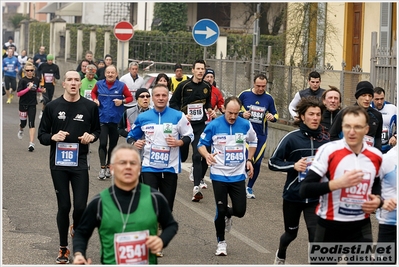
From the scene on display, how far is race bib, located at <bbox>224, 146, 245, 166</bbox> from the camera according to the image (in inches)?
407

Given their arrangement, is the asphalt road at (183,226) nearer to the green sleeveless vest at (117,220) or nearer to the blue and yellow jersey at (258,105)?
the blue and yellow jersey at (258,105)

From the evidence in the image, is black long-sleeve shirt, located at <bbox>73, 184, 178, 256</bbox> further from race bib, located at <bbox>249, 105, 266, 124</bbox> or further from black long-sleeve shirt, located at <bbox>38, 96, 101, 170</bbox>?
race bib, located at <bbox>249, 105, 266, 124</bbox>

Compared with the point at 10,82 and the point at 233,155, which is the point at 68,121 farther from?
the point at 10,82

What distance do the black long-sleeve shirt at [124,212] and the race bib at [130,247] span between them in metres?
0.13

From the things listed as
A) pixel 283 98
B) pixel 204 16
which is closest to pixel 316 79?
pixel 283 98

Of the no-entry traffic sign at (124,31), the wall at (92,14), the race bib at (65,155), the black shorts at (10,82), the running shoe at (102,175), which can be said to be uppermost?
the wall at (92,14)

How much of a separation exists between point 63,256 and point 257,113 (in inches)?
228

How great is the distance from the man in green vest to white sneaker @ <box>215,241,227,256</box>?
3.78m

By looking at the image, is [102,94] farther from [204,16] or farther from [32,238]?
[204,16]

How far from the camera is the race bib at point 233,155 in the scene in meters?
10.3

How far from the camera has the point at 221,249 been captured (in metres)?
9.89

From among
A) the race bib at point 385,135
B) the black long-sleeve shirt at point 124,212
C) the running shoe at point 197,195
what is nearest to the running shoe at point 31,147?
the running shoe at point 197,195

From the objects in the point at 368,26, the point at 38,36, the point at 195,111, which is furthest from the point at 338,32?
the point at 38,36

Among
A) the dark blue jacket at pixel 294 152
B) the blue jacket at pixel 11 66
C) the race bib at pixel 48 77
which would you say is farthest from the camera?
the blue jacket at pixel 11 66
